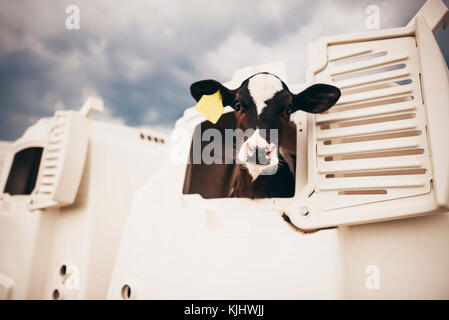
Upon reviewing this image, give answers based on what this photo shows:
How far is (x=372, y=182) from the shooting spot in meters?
0.95

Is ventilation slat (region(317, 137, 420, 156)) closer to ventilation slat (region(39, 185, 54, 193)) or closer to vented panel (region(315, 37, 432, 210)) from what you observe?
vented panel (region(315, 37, 432, 210))

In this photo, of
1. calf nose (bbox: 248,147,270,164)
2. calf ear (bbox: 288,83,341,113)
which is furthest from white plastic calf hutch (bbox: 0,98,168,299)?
calf ear (bbox: 288,83,341,113)

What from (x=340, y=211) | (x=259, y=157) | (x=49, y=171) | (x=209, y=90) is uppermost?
(x=209, y=90)

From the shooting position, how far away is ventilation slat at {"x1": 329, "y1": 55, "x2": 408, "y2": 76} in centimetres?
103

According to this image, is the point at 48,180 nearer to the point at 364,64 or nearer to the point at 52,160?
the point at 52,160

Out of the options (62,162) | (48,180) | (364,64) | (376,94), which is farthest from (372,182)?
(48,180)

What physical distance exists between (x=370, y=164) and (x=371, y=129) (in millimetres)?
149

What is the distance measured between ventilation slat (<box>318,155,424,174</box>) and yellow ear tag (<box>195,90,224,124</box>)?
604 mm

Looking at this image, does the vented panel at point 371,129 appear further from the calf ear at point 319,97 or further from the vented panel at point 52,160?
the vented panel at point 52,160

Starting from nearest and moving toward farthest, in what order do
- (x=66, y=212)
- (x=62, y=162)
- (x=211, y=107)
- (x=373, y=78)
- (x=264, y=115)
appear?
(x=373, y=78)
(x=264, y=115)
(x=211, y=107)
(x=62, y=162)
(x=66, y=212)

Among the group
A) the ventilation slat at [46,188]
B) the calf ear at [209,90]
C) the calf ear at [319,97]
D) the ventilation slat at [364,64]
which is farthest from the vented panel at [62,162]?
the ventilation slat at [364,64]

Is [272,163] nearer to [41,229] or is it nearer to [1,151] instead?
[41,229]

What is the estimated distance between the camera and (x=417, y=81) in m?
0.97

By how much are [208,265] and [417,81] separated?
45.6 inches
